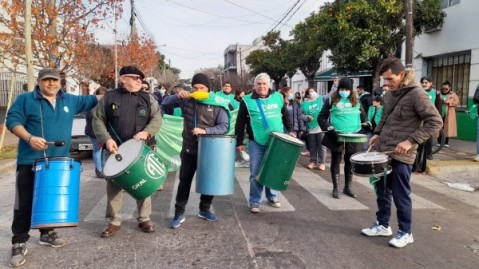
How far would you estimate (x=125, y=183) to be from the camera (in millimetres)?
4133

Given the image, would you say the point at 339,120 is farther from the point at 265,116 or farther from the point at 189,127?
the point at 189,127

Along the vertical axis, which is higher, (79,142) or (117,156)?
(117,156)

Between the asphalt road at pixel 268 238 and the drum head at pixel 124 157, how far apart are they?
0.85 m

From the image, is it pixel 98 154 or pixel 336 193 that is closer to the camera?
pixel 336 193

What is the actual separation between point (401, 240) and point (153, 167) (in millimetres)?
2767

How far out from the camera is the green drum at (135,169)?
13.3 ft

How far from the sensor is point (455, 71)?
14234mm

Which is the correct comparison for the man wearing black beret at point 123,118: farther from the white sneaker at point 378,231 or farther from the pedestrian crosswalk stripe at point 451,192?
the pedestrian crosswalk stripe at point 451,192

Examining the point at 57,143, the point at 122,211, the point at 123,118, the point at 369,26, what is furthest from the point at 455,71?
the point at 57,143

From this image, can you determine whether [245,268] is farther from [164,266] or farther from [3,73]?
[3,73]

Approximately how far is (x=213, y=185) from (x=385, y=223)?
6.76 ft

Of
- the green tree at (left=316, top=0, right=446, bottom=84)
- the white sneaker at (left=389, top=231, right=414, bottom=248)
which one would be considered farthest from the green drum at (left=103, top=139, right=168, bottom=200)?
the green tree at (left=316, top=0, right=446, bottom=84)

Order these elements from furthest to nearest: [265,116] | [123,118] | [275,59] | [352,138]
→ 1. [275,59]
2. [352,138]
3. [265,116]
4. [123,118]

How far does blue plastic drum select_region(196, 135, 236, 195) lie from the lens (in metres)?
4.76
